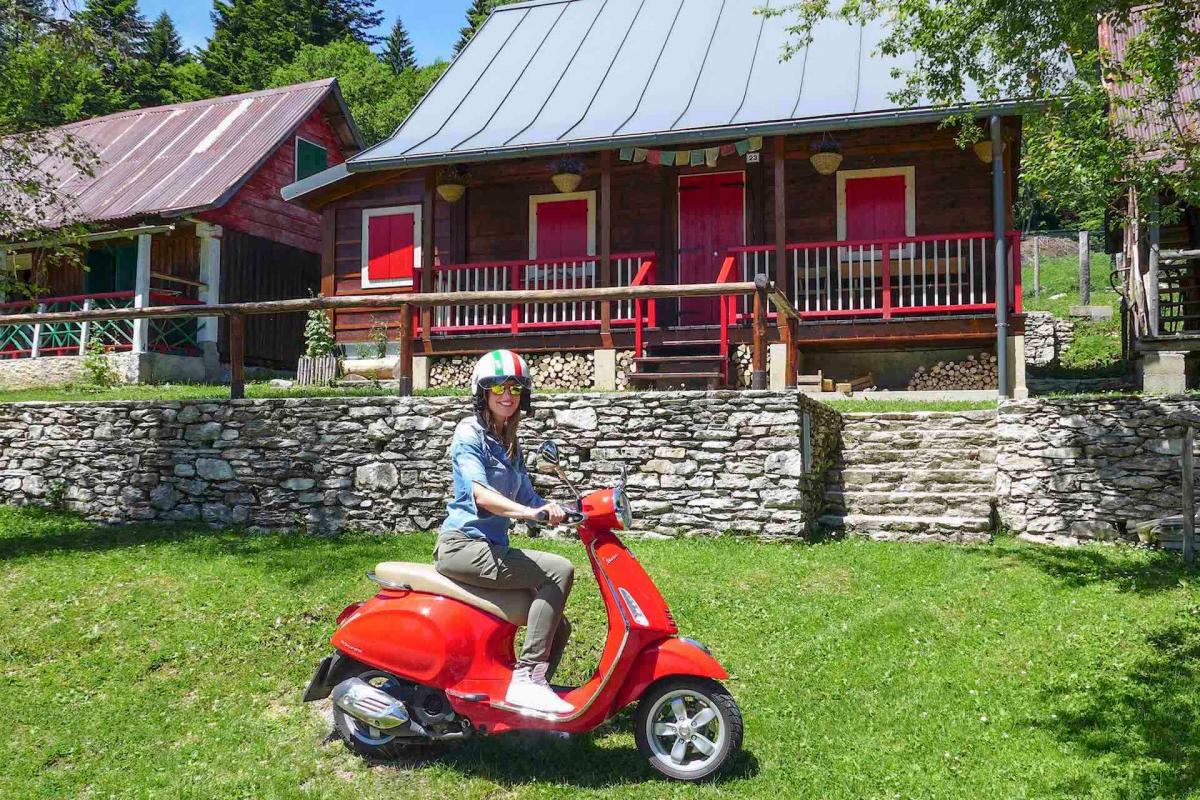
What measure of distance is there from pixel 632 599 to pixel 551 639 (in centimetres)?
44

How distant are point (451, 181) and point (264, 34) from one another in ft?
80.6

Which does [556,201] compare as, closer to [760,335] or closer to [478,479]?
[760,335]

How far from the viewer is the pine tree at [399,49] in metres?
38.7

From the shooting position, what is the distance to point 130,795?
166 inches

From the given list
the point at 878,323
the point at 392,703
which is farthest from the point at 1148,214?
the point at 392,703

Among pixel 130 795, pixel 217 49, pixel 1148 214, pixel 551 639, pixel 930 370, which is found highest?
pixel 217 49

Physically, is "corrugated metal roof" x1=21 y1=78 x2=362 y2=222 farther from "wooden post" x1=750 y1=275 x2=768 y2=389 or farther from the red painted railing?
"wooden post" x1=750 y1=275 x2=768 y2=389

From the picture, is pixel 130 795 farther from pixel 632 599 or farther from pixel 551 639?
pixel 632 599

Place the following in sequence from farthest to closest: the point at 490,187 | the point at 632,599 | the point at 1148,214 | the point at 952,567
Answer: the point at 490,187 → the point at 1148,214 → the point at 952,567 → the point at 632,599

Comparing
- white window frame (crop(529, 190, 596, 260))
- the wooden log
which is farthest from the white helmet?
white window frame (crop(529, 190, 596, 260))

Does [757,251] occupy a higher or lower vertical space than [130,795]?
higher

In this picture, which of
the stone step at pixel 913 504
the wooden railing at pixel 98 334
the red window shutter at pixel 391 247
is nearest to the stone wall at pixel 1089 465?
the stone step at pixel 913 504

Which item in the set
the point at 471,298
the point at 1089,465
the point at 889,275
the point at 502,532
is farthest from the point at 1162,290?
the point at 502,532

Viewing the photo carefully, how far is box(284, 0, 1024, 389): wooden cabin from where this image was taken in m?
12.4
